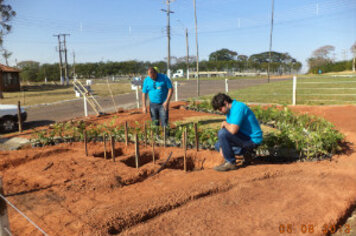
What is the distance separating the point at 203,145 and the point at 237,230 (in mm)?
2651

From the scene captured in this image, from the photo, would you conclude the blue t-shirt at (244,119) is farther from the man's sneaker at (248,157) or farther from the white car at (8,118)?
the white car at (8,118)

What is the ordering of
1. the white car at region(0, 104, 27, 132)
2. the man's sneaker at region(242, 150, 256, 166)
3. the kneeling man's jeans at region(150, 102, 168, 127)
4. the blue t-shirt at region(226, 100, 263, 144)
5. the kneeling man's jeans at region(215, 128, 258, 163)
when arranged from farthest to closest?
the white car at region(0, 104, 27, 132) → the kneeling man's jeans at region(150, 102, 168, 127) → the man's sneaker at region(242, 150, 256, 166) → the kneeling man's jeans at region(215, 128, 258, 163) → the blue t-shirt at region(226, 100, 263, 144)

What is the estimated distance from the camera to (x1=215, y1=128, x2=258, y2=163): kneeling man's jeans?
4.19m

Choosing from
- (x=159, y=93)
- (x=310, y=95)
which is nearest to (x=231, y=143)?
(x=159, y=93)

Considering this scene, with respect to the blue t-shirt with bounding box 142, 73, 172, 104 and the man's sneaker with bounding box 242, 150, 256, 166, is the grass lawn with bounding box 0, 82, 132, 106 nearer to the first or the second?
the blue t-shirt with bounding box 142, 73, 172, 104

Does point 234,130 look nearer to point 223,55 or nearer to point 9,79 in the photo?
point 9,79

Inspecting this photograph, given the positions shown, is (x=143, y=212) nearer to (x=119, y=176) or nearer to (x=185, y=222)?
(x=185, y=222)

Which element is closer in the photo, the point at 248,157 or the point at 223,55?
the point at 248,157

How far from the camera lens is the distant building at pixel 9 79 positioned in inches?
1125

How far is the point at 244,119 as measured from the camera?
420cm

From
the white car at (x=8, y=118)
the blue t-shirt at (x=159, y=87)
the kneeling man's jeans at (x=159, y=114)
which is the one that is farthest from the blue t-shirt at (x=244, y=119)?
the white car at (x=8, y=118)

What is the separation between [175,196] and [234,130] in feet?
4.46

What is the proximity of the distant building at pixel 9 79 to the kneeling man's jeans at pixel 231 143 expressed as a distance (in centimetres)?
3044

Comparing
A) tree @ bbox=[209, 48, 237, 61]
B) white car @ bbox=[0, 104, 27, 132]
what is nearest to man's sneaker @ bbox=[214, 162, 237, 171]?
white car @ bbox=[0, 104, 27, 132]
